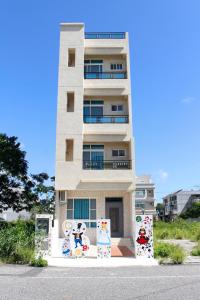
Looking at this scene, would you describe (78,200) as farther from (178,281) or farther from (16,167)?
(178,281)

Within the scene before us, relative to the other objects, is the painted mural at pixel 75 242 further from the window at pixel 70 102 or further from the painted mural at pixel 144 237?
the window at pixel 70 102

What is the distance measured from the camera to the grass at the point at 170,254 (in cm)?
1382

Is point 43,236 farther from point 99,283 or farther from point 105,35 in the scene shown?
point 105,35

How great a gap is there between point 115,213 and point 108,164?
11.1ft

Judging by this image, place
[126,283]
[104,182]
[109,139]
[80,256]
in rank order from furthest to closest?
[109,139], [104,182], [80,256], [126,283]

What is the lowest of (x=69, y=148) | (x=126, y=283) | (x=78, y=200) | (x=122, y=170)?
(x=126, y=283)

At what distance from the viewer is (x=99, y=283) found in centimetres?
952

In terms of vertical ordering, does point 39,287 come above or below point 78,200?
below

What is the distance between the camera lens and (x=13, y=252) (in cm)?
1384

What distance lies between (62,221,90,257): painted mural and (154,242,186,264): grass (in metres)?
3.41

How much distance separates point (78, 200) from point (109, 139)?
15.5 ft

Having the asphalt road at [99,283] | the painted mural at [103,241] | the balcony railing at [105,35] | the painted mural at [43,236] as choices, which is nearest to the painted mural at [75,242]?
the painted mural at [103,241]

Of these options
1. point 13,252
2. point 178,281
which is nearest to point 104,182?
point 13,252

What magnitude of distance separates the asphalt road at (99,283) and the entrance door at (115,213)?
1007 centimetres
